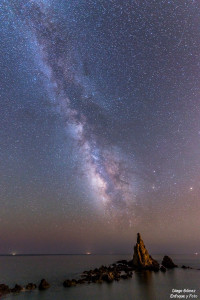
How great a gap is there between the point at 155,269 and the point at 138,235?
18.4 meters

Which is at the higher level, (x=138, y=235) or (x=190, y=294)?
(x=138, y=235)

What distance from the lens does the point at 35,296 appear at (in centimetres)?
3941

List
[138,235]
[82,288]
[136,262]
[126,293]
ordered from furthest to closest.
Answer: [138,235] < [136,262] < [82,288] < [126,293]

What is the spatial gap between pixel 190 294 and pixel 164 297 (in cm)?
561

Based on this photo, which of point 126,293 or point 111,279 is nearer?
point 126,293

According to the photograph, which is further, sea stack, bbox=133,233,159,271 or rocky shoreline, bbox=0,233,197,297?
sea stack, bbox=133,233,159,271

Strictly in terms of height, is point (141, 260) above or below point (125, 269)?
above

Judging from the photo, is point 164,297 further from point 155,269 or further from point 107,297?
point 155,269

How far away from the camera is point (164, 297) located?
40094mm

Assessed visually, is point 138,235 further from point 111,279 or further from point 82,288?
point 82,288

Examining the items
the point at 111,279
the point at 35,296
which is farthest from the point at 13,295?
the point at 111,279

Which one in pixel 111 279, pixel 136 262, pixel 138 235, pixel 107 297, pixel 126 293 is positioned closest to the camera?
pixel 107 297

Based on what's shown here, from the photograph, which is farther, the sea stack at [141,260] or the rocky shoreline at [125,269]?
the sea stack at [141,260]

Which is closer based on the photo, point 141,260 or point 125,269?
point 125,269
